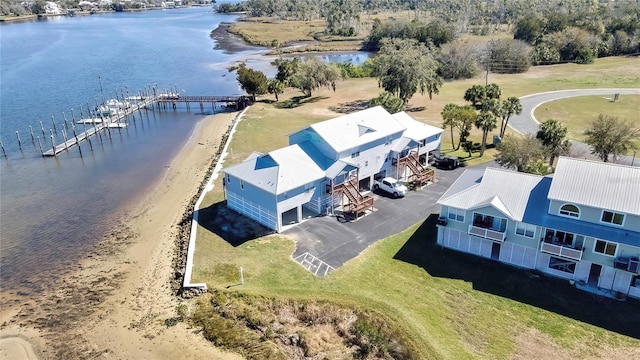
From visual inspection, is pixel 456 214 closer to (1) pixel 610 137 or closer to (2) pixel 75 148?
(1) pixel 610 137

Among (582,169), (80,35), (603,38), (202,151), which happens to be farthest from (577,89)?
(80,35)

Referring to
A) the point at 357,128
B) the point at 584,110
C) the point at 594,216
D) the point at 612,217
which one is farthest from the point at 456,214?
the point at 584,110

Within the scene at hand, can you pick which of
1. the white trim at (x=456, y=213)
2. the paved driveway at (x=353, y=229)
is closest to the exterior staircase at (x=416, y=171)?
the paved driveway at (x=353, y=229)

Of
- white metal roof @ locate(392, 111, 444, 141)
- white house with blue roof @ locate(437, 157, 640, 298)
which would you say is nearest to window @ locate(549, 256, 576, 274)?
white house with blue roof @ locate(437, 157, 640, 298)

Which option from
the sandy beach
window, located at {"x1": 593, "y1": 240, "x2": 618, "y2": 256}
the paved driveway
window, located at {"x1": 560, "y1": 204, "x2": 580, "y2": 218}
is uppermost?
window, located at {"x1": 560, "y1": 204, "x2": 580, "y2": 218}

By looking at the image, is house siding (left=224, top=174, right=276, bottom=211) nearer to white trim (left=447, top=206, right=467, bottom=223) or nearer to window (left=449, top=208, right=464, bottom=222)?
white trim (left=447, top=206, right=467, bottom=223)

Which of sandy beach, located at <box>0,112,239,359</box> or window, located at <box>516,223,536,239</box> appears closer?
sandy beach, located at <box>0,112,239,359</box>

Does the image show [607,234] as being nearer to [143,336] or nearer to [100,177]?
[143,336]

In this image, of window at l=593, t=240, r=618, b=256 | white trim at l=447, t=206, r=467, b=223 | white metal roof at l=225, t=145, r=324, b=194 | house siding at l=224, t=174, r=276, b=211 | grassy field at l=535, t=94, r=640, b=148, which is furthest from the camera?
grassy field at l=535, t=94, r=640, b=148

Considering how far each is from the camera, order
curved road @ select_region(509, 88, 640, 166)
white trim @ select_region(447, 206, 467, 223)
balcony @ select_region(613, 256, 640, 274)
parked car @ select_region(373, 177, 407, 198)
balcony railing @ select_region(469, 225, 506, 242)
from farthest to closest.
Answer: curved road @ select_region(509, 88, 640, 166), parked car @ select_region(373, 177, 407, 198), white trim @ select_region(447, 206, 467, 223), balcony railing @ select_region(469, 225, 506, 242), balcony @ select_region(613, 256, 640, 274)
